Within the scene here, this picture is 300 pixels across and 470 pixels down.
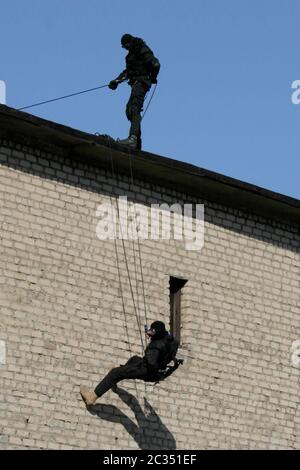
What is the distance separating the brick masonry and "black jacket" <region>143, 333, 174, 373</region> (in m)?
1.08

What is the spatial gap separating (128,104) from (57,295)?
3788 mm

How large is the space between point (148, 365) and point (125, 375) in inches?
17.1

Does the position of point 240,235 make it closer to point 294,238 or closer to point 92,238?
point 294,238

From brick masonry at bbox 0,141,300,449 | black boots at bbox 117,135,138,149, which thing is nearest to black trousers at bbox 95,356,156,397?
brick masonry at bbox 0,141,300,449

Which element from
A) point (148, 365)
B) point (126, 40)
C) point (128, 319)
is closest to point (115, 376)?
point (148, 365)

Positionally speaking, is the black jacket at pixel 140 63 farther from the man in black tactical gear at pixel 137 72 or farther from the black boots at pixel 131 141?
the black boots at pixel 131 141

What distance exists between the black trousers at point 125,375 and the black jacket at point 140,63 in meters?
4.88

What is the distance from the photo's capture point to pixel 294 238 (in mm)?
25969

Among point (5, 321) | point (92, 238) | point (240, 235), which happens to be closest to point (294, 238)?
point (240, 235)

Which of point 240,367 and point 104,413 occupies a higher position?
point 240,367

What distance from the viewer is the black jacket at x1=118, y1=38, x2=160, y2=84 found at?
2397cm

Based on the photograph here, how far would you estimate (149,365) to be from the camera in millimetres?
21281

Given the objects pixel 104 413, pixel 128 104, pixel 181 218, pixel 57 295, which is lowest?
pixel 104 413

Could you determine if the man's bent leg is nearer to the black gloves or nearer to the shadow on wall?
the shadow on wall
